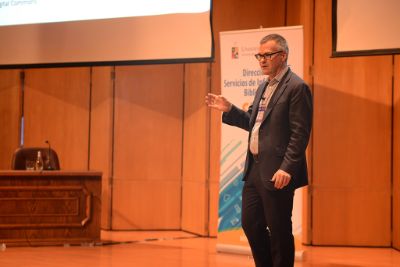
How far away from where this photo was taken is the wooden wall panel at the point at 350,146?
20.4ft

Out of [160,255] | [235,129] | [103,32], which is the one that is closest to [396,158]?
[235,129]

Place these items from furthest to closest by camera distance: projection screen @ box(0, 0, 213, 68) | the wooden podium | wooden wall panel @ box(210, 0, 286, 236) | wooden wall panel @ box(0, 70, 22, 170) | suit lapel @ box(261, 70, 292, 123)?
wooden wall panel @ box(0, 70, 22, 170), wooden wall panel @ box(210, 0, 286, 236), the wooden podium, projection screen @ box(0, 0, 213, 68), suit lapel @ box(261, 70, 292, 123)

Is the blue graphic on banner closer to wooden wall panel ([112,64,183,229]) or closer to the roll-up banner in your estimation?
the roll-up banner

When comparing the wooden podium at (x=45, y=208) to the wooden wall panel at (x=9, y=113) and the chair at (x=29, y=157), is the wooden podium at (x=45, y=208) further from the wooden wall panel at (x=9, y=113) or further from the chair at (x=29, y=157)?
the wooden wall panel at (x=9, y=113)

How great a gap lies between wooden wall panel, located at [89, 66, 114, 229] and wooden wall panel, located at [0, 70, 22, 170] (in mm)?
1009

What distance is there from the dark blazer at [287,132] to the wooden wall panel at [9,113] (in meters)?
Answer: 5.33

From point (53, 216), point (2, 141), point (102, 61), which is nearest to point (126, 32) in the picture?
point (102, 61)

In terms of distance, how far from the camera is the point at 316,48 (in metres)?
6.35

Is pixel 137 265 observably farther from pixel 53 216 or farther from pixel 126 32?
pixel 126 32

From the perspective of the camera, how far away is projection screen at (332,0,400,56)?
468 centimetres

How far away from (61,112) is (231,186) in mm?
3065

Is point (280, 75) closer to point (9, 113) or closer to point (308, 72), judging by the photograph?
point (308, 72)

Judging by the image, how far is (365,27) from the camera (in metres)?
4.75

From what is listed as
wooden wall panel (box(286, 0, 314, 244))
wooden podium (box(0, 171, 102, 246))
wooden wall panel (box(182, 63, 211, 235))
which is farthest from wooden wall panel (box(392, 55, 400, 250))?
wooden podium (box(0, 171, 102, 246))
